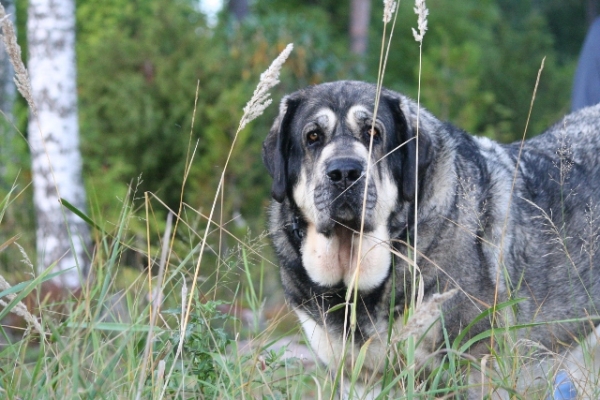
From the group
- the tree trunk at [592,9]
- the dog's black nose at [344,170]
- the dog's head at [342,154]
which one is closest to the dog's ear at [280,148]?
the dog's head at [342,154]

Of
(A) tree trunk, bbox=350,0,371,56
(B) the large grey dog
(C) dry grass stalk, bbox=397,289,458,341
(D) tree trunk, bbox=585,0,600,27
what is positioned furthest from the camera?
(D) tree trunk, bbox=585,0,600,27

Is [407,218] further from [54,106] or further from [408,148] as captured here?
[54,106]

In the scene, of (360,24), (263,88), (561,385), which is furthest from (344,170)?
(360,24)

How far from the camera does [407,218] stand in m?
4.04

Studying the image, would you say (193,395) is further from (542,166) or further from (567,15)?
(567,15)

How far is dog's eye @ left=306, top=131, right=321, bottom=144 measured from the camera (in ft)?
13.7

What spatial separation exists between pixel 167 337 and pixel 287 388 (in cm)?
48

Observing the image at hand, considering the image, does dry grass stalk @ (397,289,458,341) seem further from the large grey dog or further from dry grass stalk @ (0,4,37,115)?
dry grass stalk @ (0,4,37,115)

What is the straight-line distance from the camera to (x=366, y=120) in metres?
4.07

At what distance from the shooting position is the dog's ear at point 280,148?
167 inches

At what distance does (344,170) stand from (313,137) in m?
0.49

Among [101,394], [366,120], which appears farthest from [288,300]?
[101,394]

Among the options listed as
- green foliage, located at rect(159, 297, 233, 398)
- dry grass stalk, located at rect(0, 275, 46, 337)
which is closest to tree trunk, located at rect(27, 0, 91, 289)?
green foliage, located at rect(159, 297, 233, 398)

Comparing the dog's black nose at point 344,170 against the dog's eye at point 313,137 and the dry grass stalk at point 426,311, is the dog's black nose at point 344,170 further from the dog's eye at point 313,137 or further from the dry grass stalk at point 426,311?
the dry grass stalk at point 426,311
